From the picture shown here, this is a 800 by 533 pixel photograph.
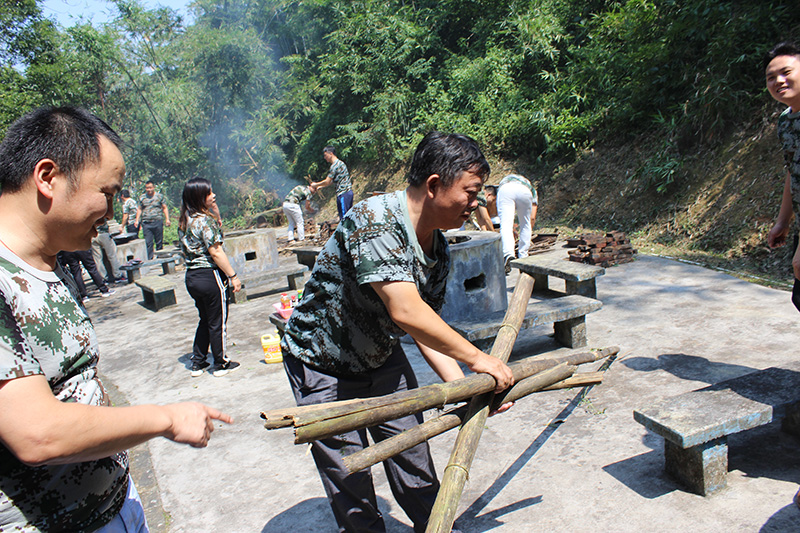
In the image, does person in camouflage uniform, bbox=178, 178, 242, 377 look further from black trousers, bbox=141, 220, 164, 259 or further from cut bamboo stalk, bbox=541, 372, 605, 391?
black trousers, bbox=141, 220, 164, 259

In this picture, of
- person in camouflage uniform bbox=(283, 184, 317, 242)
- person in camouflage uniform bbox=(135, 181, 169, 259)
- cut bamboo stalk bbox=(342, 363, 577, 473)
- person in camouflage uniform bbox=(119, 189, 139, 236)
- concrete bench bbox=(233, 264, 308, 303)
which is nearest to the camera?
cut bamboo stalk bbox=(342, 363, 577, 473)

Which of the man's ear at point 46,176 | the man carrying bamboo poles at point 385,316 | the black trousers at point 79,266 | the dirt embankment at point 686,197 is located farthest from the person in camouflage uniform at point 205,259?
the dirt embankment at point 686,197

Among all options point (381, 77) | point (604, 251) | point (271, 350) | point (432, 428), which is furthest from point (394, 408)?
point (381, 77)

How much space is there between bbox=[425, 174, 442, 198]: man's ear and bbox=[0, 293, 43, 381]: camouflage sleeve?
4.54ft

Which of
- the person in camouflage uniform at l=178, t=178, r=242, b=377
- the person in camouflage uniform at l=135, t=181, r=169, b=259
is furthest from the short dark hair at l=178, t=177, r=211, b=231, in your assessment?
the person in camouflage uniform at l=135, t=181, r=169, b=259

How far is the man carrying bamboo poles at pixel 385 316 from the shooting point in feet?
6.48

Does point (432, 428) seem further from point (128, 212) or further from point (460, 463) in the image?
A: point (128, 212)

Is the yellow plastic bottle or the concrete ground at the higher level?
the yellow plastic bottle

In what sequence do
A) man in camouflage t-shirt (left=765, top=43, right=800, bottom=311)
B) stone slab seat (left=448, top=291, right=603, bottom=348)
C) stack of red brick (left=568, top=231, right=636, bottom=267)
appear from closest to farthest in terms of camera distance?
→ man in camouflage t-shirt (left=765, top=43, right=800, bottom=311) → stone slab seat (left=448, top=291, right=603, bottom=348) → stack of red brick (left=568, top=231, right=636, bottom=267)

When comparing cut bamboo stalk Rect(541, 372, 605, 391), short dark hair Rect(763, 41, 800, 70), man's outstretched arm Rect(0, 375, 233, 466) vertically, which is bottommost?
cut bamboo stalk Rect(541, 372, 605, 391)

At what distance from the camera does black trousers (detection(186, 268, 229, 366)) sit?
492 cm

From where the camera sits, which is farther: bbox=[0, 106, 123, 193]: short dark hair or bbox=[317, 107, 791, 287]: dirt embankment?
bbox=[317, 107, 791, 287]: dirt embankment

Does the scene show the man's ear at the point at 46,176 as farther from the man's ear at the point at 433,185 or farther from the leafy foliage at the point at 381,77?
the leafy foliage at the point at 381,77

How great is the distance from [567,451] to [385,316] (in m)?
1.73
